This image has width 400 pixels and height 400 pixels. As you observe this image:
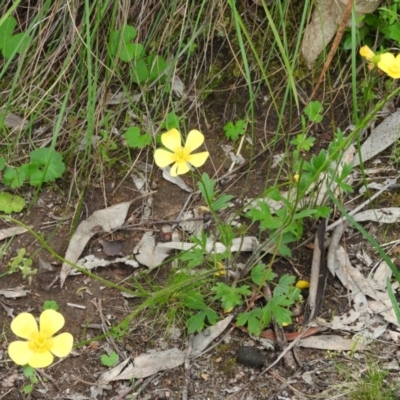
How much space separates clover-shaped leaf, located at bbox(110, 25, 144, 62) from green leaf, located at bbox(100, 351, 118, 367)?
1089mm

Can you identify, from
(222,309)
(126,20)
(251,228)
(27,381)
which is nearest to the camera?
(27,381)

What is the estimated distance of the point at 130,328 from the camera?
2373mm

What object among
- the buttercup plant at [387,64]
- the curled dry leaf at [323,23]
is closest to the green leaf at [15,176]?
the curled dry leaf at [323,23]

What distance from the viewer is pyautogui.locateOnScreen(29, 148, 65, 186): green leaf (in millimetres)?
2662

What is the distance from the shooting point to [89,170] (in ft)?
8.96

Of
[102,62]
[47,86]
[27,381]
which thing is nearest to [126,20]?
[102,62]

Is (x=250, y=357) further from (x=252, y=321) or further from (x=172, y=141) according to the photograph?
(x=172, y=141)

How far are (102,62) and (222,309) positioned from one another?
3.48 ft

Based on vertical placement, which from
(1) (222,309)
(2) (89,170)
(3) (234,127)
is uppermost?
(3) (234,127)

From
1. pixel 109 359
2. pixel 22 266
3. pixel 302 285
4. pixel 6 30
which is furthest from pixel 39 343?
pixel 6 30

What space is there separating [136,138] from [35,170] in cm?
39

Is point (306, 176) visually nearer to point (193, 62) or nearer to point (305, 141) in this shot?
point (305, 141)

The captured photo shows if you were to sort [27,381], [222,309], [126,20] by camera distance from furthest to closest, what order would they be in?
[126,20] → [222,309] → [27,381]

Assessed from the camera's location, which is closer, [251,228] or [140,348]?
[140,348]
